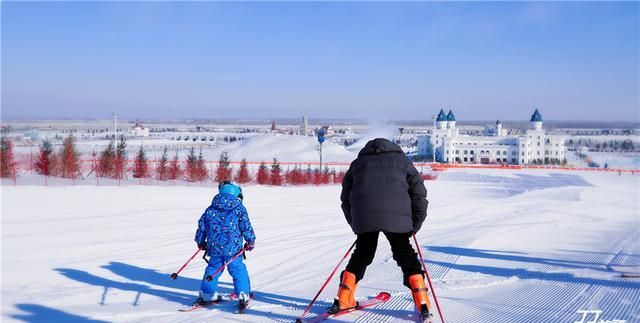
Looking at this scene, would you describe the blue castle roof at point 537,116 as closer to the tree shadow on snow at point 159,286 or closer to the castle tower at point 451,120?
the castle tower at point 451,120

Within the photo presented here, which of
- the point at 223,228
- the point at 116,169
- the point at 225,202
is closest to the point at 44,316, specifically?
the point at 223,228

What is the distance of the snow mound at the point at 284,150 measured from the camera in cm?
8094

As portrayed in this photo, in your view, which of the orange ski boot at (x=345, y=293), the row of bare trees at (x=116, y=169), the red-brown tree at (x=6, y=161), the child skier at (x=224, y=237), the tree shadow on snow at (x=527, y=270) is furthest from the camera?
the row of bare trees at (x=116, y=169)

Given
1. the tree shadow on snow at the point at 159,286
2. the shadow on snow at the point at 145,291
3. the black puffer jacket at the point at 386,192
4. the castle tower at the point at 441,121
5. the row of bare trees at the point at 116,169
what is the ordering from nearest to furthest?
the black puffer jacket at the point at 386,192 < the shadow on snow at the point at 145,291 < the tree shadow on snow at the point at 159,286 < the row of bare trees at the point at 116,169 < the castle tower at the point at 441,121

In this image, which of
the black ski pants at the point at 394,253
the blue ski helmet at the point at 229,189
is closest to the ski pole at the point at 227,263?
the blue ski helmet at the point at 229,189

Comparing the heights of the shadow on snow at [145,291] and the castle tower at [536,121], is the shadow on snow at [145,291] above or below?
below

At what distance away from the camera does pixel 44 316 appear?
16.6ft

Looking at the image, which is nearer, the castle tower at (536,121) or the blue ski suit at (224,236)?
the blue ski suit at (224,236)

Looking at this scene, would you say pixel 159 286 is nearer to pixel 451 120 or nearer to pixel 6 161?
pixel 6 161

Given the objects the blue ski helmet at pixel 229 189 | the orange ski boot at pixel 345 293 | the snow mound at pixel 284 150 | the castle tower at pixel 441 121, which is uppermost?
the castle tower at pixel 441 121

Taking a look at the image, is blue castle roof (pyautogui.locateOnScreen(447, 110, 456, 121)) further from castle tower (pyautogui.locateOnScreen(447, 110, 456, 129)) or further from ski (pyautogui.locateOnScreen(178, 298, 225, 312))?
ski (pyautogui.locateOnScreen(178, 298, 225, 312))

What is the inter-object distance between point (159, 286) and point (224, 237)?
1588mm

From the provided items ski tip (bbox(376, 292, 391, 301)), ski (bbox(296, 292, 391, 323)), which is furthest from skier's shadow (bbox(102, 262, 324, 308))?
ski tip (bbox(376, 292, 391, 301))

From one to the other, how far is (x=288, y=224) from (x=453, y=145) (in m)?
73.9
